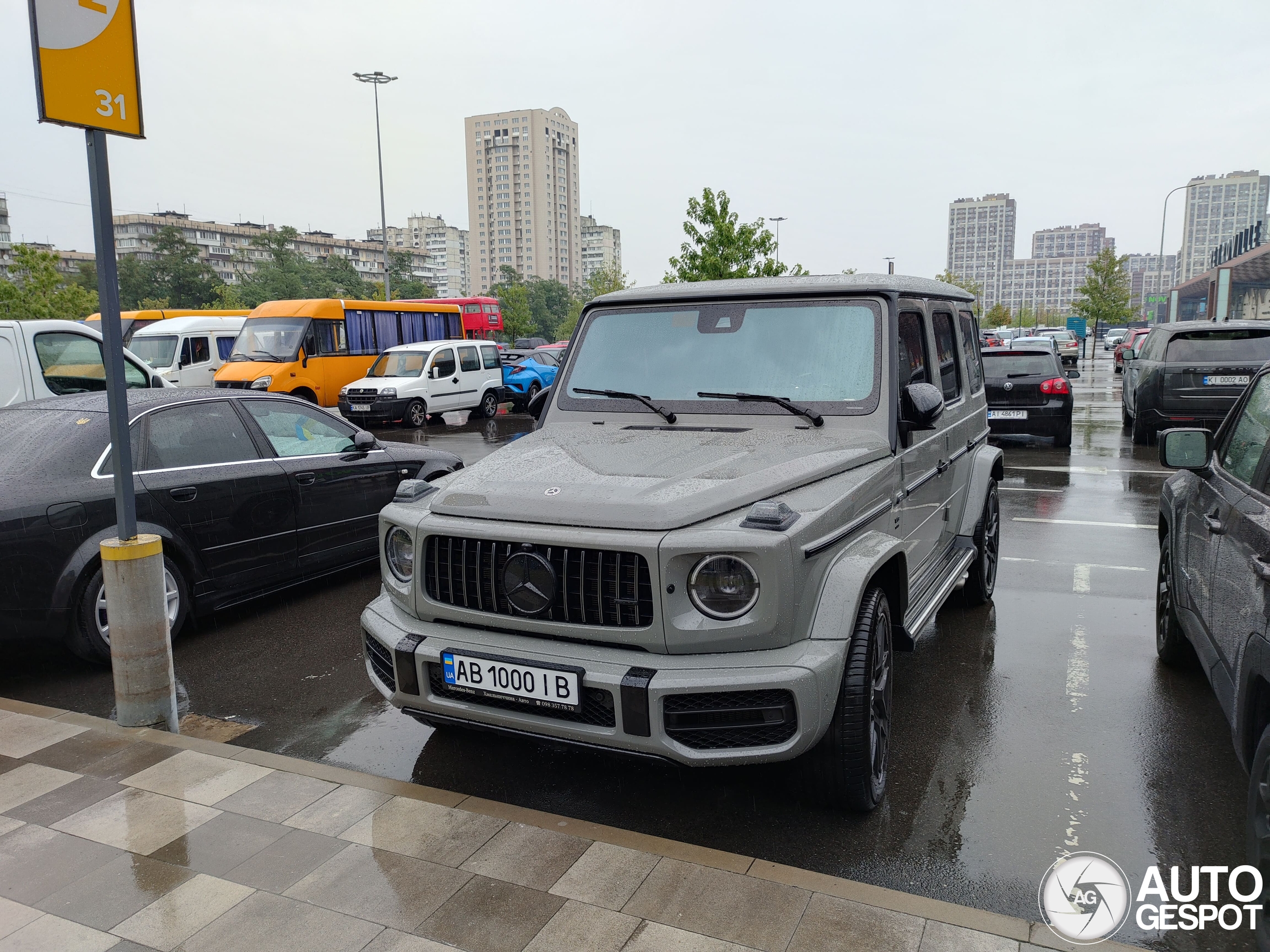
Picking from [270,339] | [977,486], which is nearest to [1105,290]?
[270,339]

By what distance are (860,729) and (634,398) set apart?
6.06 feet

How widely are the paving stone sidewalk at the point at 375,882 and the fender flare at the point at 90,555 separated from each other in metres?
1.35

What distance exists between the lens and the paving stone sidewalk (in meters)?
2.68

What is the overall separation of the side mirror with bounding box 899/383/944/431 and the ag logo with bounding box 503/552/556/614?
1.76m

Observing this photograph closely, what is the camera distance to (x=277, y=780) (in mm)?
3693

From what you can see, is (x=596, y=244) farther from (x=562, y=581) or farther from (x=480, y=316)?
(x=562, y=581)

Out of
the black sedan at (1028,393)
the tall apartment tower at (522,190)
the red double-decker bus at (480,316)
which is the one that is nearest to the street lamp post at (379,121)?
the red double-decker bus at (480,316)

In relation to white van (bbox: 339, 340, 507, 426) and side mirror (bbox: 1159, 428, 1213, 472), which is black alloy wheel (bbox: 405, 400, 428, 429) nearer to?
white van (bbox: 339, 340, 507, 426)

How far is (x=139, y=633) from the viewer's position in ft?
→ 13.7

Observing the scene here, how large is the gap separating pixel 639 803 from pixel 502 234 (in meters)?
145

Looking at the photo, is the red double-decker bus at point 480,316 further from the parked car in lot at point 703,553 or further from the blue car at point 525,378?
the parked car in lot at point 703,553

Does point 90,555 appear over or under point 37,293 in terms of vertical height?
under

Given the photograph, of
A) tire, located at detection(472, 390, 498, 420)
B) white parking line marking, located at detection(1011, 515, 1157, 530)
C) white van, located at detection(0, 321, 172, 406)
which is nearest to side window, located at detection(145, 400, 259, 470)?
white van, located at detection(0, 321, 172, 406)

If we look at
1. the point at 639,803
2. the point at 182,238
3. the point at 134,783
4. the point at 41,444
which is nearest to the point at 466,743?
the point at 639,803
